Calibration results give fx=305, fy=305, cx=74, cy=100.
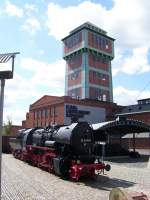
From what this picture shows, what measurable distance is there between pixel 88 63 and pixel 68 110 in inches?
1000

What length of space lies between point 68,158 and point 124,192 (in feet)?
31.6

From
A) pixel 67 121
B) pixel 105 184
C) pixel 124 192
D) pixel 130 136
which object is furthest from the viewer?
pixel 67 121

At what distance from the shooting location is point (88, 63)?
79.8m

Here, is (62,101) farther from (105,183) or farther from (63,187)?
(63,187)

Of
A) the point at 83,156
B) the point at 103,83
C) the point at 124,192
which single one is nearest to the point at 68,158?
the point at 83,156

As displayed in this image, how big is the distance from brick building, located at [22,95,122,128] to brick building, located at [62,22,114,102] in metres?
12.0

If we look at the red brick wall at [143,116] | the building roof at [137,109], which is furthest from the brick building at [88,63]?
the red brick wall at [143,116]

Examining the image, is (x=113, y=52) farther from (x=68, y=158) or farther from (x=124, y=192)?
(x=124, y=192)

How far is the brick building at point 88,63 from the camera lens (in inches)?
3063

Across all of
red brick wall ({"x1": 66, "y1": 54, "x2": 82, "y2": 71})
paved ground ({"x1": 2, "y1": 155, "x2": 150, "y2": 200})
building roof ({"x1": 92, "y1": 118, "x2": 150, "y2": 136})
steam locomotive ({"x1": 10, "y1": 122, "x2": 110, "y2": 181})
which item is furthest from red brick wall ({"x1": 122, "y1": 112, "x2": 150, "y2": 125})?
paved ground ({"x1": 2, "y1": 155, "x2": 150, "y2": 200})

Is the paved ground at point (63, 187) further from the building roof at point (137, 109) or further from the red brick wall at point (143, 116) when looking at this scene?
the building roof at point (137, 109)

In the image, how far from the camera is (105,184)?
14617mm

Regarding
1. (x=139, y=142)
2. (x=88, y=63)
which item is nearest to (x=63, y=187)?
(x=139, y=142)

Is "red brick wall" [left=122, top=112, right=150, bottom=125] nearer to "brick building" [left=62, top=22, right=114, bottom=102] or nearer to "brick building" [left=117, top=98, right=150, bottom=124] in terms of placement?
"brick building" [left=117, top=98, right=150, bottom=124]
